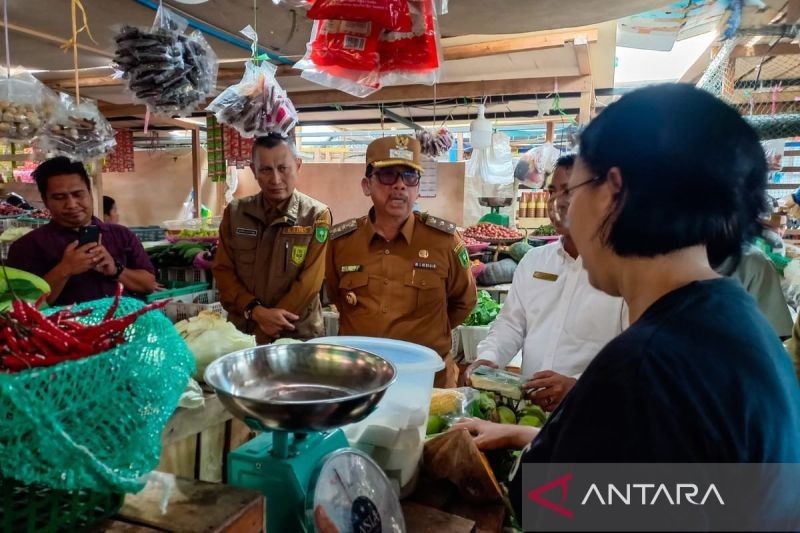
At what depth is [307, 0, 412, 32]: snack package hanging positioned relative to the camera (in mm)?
1927

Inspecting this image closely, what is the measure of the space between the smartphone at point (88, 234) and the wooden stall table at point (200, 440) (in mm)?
1567

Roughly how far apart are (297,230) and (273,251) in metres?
0.18

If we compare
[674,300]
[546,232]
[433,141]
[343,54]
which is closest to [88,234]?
[343,54]

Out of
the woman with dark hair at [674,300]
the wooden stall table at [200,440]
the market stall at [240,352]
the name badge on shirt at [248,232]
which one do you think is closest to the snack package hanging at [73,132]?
the market stall at [240,352]

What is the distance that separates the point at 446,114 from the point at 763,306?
5.45 meters

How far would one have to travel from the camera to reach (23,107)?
2.52 meters

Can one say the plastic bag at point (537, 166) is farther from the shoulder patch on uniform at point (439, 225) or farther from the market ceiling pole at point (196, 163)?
the market ceiling pole at point (196, 163)

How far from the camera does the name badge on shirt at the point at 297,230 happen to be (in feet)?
9.45

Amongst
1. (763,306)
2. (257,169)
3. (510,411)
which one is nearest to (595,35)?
(763,306)

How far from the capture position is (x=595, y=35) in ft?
12.1

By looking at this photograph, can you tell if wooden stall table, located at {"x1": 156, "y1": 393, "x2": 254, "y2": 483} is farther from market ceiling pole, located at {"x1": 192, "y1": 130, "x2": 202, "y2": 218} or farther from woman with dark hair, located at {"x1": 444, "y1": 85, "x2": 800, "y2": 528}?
market ceiling pole, located at {"x1": 192, "y1": 130, "x2": 202, "y2": 218}

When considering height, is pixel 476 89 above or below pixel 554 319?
above

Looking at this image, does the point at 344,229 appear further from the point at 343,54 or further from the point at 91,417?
the point at 91,417

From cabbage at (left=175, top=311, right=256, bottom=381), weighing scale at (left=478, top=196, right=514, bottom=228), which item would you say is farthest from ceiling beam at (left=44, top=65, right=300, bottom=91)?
weighing scale at (left=478, top=196, right=514, bottom=228)
